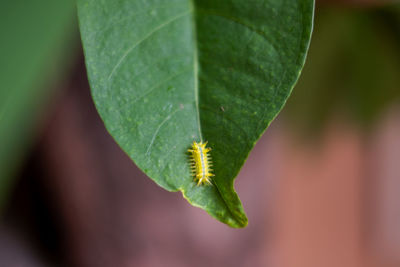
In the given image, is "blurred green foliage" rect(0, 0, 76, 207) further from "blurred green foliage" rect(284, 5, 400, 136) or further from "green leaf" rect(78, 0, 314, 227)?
"blurred green foliage" rect(284, 5, 400, 136)

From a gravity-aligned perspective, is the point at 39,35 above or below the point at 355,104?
above

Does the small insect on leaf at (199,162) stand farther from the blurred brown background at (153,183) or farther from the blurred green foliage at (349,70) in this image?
the blurred green foliage at (349,70)

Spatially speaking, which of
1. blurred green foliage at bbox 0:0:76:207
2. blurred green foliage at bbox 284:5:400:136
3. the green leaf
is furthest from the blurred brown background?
the green leaf

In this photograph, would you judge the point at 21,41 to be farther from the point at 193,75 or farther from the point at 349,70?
the point at 349,70

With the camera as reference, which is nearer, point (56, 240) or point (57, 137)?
point (57, 137)

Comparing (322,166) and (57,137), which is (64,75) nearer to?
(57,137)

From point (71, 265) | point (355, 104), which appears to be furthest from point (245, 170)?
point (71, 265)

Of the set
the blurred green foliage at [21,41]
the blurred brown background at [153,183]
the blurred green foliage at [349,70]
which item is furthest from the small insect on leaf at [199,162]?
the blurred green foliage at [349,70]

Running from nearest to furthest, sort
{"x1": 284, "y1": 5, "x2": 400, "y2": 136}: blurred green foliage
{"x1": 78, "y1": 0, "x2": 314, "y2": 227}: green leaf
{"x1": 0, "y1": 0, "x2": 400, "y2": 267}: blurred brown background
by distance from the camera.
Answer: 1. {"x1": 78, "y1": 0, "x2": 314, "y2": 227}: green leaf
2. {"x1": 0, "y1": 0, "x2": 400, "y2": 267}: blurred brown background
3. {"x1": 284, "y1": 5, "x2": 400, "y2": 136}: blurred green foliage
